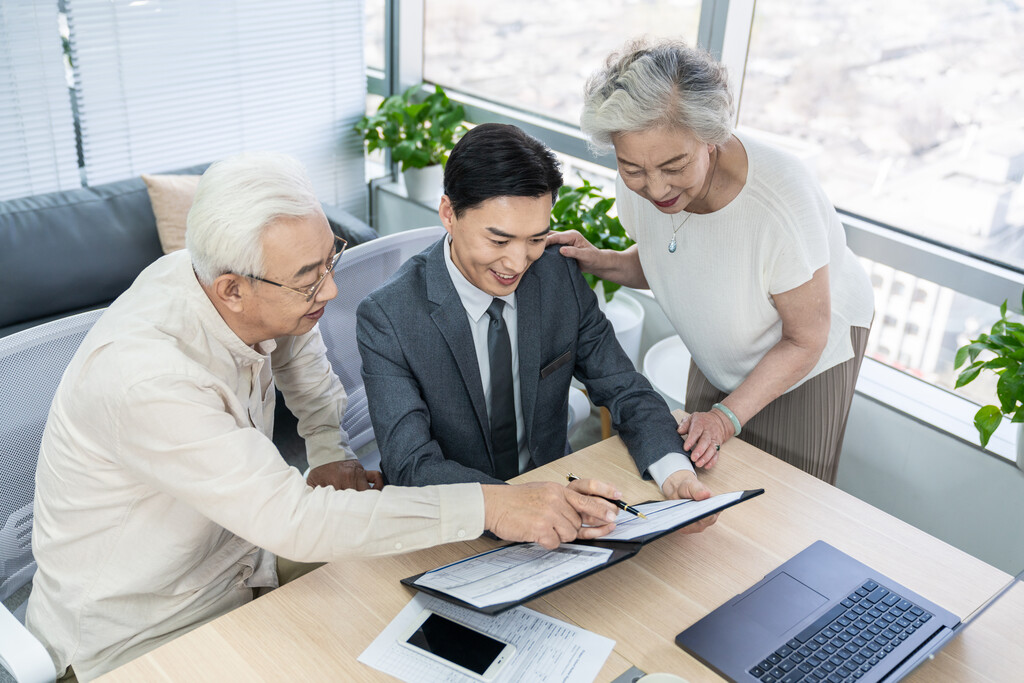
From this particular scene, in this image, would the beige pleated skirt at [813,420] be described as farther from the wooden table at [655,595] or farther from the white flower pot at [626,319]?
the white flower pot at [626,319]

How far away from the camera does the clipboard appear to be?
1293mm

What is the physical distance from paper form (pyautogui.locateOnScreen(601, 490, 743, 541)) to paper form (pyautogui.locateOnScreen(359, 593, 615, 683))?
0.57ft

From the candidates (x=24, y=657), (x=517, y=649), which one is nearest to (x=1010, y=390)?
(x=517, y=649)

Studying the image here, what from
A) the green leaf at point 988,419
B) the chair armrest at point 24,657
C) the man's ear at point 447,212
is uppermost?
the man's ear at point 447,212

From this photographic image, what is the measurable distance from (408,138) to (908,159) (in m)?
2.28

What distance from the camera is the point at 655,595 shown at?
1493 mm

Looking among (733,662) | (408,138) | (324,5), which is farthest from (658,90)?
(324,5)

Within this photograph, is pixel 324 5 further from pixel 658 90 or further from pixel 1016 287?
pixel 1016 287

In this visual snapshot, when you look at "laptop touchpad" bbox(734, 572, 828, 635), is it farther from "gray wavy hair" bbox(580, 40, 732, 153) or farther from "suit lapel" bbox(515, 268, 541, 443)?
"gray wavy hair" bbox(580, 40, 732, 153)

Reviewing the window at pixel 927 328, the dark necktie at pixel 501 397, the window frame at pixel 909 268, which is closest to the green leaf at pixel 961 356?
the window frame at pixel 909 268

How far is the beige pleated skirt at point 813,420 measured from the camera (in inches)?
84.7

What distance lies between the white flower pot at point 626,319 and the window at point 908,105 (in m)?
0.81

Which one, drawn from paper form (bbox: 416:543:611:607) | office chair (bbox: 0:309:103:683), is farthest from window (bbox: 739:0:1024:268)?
office chair (bbox: 0:309:103:683)

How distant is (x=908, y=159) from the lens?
2.83m
